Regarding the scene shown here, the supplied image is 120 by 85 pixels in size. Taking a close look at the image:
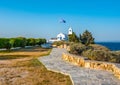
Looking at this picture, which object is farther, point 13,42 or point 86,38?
point 13,42

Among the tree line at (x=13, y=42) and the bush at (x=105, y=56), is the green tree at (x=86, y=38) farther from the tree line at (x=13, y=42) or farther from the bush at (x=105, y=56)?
the bush at (x=105, y=56)

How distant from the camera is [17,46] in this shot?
4419 centimetres

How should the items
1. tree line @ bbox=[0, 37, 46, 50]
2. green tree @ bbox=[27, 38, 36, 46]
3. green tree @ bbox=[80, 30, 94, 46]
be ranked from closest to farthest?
green tree @ bbox=[80, 30, 94, 46]
tree line @ bbox=[0, 37, 46, 50]
green tree @ bbox=[27, 38, 36, 46]

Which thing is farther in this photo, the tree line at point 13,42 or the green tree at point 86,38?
the tree line at point 13,42

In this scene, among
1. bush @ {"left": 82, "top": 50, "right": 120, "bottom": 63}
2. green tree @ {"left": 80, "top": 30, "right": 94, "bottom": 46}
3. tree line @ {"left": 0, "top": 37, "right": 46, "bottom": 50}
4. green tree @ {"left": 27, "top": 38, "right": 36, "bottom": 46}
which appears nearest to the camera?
bush @ {"left": 82, "top": 50, "right": 120, "bottom": 63}

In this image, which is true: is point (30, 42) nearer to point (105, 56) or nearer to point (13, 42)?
point (13, 42)

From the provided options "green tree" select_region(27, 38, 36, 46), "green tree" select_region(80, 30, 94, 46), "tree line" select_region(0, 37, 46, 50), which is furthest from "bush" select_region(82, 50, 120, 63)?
"green tree" select_region(27, 38, 36, 46)

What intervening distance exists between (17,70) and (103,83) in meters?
5.29

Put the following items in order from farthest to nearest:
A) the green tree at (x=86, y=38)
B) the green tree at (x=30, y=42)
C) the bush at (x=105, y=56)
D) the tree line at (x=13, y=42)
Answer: the green tree at (x=30, y=42) → the tree line at (x=13, y=42) → the green tree at (x=86, y=38) → the bush at (x=105, y=56)

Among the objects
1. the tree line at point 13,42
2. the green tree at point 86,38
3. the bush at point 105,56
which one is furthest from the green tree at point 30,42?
the bush at point 105,56

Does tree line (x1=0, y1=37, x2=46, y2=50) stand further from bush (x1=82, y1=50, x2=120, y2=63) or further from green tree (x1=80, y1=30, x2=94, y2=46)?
bush (x1=82, y1=50, x2=120, y2=63)

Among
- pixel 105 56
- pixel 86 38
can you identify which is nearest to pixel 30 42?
pixel 86 38

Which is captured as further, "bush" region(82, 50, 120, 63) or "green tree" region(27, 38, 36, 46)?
"green tree" region(27, 38, 36, 46)

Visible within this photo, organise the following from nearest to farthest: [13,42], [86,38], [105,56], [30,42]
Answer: [105,56], [86,38], [13,42], [30,42]
